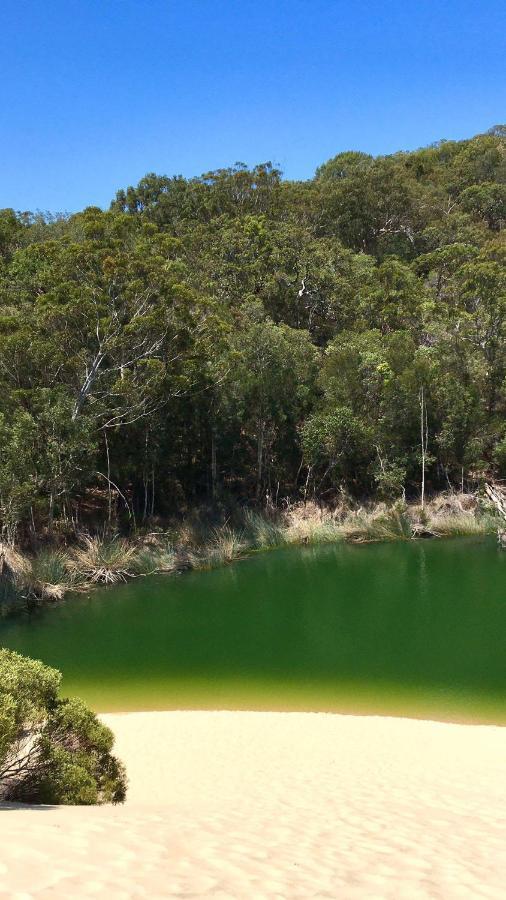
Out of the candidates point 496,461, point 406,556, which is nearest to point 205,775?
point 406,556

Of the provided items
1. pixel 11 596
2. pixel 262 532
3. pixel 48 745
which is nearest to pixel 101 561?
pixel 11 596

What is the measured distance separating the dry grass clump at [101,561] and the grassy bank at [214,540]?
0.10 feet

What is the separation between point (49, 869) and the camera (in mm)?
3605

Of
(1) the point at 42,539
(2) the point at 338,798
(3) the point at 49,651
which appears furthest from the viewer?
(1) the point at 42,539

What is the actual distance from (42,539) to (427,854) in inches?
675

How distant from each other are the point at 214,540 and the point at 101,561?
4301 millimetres

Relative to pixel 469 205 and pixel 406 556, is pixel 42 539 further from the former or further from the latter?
pixel 469 205

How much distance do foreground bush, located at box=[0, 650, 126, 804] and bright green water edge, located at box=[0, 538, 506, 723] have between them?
4.43m

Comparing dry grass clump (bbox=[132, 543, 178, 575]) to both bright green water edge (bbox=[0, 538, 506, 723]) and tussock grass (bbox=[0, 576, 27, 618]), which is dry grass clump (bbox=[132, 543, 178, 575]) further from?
tussock grass (bbox=[0, 576, 27, 618])

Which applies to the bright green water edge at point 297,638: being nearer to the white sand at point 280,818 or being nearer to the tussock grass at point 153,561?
the tussock grass at point 153,561

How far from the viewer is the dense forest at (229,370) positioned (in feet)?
65.0

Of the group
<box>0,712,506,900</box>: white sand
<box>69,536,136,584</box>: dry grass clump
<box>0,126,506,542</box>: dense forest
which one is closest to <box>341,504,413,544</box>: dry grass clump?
<box>0,126,506,542</box>: dense forest

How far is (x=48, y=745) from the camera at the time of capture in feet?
22.4

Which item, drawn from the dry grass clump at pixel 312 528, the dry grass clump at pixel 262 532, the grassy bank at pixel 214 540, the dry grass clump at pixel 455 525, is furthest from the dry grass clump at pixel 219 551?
the dry grass clump at pixel 455 525
